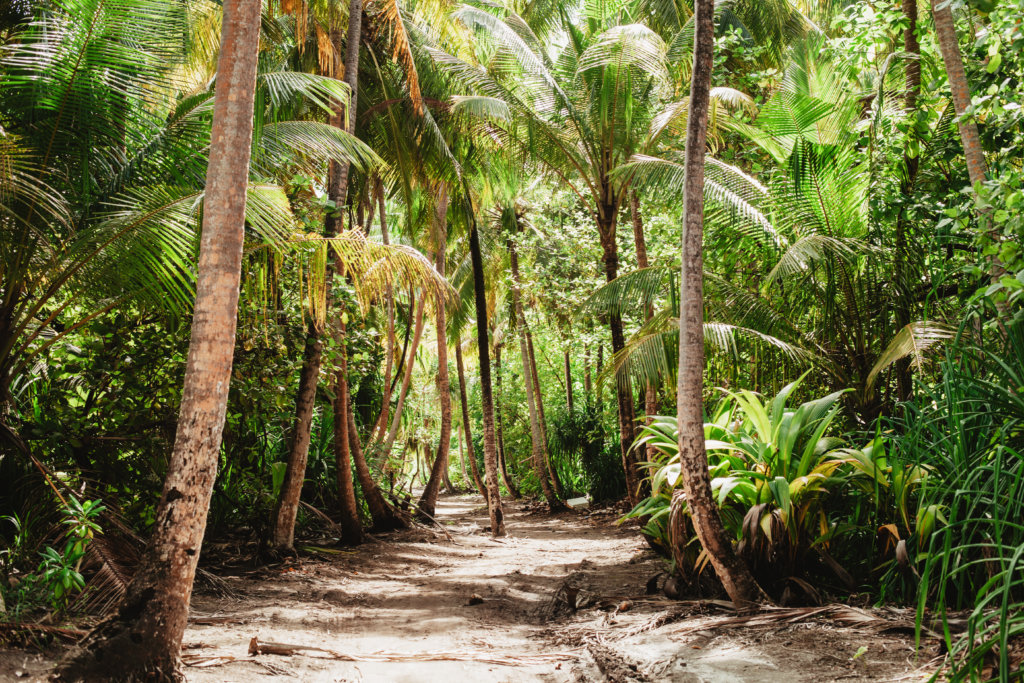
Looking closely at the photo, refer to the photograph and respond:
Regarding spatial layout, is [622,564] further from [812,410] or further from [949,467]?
[949,467]

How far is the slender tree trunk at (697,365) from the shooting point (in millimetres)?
4605

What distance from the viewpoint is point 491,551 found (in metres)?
10.6

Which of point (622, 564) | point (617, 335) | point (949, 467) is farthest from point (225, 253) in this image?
point (617, 335)

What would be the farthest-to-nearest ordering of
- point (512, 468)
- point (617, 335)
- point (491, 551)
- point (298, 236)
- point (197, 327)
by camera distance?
point (512, 468), point (617, 335), point (491, 551), point (298, 236), point (197, 327)

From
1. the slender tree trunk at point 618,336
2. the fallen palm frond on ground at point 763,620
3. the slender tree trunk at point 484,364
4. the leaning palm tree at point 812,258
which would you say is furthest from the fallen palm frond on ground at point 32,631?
the slender tree trunk at point 484,364

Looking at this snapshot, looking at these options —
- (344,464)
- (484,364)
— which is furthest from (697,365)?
(484,364)

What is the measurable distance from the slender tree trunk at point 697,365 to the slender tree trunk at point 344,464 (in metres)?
5.39

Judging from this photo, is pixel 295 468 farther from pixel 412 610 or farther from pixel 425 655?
pixel 425 655

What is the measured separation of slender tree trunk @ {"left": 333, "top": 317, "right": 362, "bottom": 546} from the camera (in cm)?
952

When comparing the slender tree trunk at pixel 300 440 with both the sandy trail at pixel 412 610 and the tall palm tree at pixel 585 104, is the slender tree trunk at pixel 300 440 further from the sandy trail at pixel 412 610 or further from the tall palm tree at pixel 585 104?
the tall palm tree at pixel 585 104

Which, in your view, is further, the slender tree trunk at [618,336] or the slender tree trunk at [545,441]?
the slender tree trunk at [545,441]

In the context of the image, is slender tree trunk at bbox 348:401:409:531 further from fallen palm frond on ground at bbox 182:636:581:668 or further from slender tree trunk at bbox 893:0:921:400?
slender tree trunk at bbox 893:0:921:400

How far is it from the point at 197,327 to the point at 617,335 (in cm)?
860

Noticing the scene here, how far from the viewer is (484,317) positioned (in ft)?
41.4
